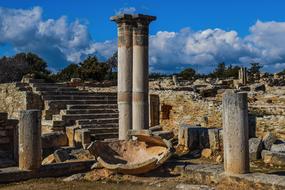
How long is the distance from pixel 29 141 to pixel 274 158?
18.6 ft

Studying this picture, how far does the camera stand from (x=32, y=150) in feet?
31.4

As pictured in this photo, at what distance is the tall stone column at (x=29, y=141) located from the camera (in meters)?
9.59

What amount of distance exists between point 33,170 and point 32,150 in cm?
45

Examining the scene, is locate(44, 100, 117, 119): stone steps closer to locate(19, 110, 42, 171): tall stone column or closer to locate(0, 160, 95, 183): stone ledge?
locate(0, 160, 95, 183): stone ledge

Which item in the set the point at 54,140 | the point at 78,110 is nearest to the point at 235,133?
the point at 54,140

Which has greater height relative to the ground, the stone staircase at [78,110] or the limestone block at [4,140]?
the stone staircase at [78,110]

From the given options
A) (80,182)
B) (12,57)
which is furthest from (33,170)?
(12,57)

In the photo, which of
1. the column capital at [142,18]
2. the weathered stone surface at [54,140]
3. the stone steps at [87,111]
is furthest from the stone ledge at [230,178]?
the stone steps at [87,111]

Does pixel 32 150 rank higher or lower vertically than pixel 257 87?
lower

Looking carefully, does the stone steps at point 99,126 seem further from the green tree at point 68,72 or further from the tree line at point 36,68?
the green tree at point 68,72

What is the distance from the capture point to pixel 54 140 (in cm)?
1528

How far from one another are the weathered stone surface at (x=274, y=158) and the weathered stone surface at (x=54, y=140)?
7435 mm

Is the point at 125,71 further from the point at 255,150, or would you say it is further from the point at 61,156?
the point at 255,150

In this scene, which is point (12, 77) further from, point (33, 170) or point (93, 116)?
point (33, 170)
